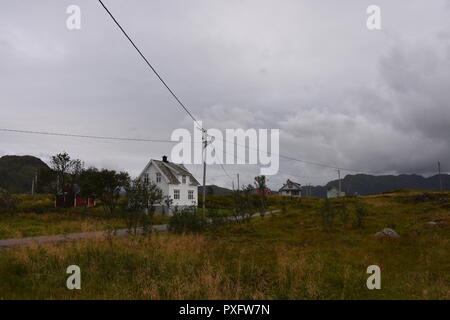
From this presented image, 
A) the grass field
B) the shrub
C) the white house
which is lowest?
the grass field

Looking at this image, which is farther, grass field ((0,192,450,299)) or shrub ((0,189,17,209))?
shrub ((0,189,17,209))

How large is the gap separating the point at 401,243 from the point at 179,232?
496 inches

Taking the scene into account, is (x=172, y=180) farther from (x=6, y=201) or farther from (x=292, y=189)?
(x=292, y=189)

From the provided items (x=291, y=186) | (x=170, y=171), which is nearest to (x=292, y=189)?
(x=291, y=186)

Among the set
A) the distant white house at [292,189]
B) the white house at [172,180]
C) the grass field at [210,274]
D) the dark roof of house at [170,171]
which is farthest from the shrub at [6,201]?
the distant white house at [292,189]

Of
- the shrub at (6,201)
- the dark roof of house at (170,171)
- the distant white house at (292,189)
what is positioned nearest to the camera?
the shrub at (6,201)

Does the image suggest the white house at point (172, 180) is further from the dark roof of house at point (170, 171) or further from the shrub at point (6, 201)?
the shrub at point (6, 201)

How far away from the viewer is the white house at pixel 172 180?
49.1 m

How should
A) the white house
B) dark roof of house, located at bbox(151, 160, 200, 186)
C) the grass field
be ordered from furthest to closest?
1. dark roof of house, located at bbox(151, 160, 200, 186)
2. the white house
3. the grass field

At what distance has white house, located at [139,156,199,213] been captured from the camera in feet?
161

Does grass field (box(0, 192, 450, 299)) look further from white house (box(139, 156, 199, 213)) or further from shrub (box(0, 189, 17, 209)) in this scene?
white house (box(139, 156, 199, 213))

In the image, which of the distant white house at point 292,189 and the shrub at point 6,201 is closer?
the shrub at point 6,201

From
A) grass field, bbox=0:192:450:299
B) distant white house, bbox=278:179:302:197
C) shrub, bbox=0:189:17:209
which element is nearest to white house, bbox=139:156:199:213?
shrub, bbox=0:189:17:209

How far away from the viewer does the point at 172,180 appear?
49688mm
